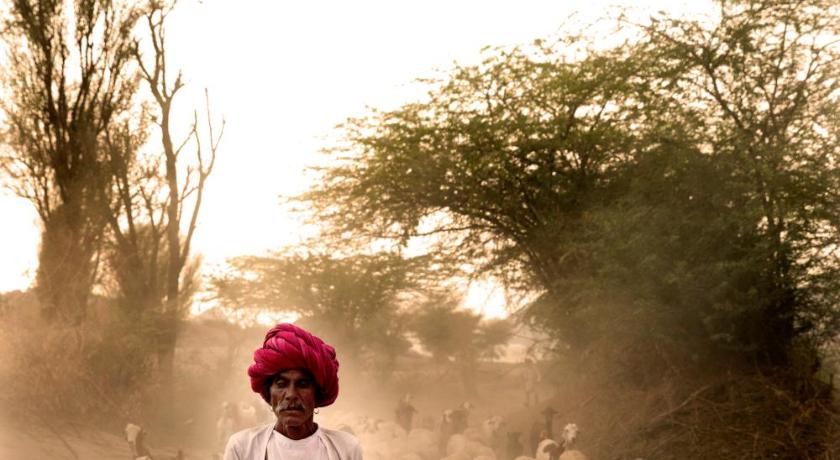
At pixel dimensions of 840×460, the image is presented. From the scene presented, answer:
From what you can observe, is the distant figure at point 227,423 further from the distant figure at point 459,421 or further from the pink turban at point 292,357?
the pink turban at point 292,357

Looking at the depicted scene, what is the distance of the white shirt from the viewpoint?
2975mm

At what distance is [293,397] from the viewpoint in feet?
9.73

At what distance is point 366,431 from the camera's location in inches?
649

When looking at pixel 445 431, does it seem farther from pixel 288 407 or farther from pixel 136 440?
pixel 288 407

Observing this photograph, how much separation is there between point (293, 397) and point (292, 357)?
0.14 m

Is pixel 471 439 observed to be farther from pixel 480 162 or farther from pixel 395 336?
pixel 395 336

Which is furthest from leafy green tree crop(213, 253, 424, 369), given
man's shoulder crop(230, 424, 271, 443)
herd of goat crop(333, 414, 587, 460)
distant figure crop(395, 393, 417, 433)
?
man's shoulder crop(230, 424, 271, 443)

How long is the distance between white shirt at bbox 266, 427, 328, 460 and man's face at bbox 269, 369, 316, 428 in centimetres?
5

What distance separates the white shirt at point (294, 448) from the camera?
Result: 2.97m

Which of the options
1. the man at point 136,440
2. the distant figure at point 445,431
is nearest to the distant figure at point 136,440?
the man at point 136,440

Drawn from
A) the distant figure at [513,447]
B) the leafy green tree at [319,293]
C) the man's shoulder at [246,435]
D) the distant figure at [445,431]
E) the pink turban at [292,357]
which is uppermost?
the leafy green tree at [319,293]

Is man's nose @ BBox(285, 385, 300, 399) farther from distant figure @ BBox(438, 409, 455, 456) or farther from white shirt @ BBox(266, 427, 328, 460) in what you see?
distant figure @ BBox(438, 409, 455, 456)

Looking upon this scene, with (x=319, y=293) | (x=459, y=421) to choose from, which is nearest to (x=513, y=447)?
(x=459, y=421)

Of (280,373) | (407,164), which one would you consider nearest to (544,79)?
(407,164)
